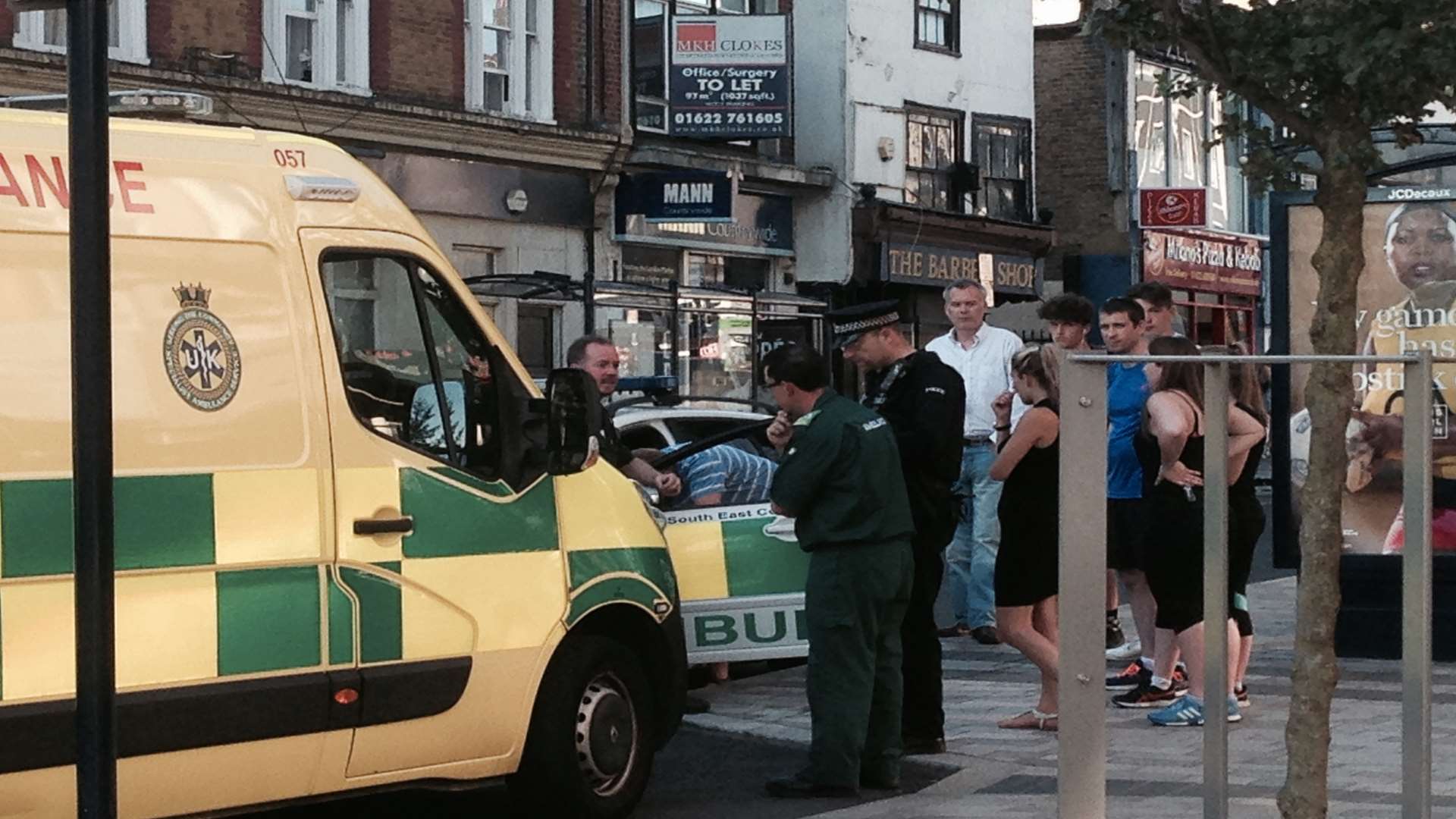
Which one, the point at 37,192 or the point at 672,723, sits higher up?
the point at 37,192

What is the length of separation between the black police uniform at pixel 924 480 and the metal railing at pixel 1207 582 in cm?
376

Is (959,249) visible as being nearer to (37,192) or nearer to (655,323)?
(655,323)

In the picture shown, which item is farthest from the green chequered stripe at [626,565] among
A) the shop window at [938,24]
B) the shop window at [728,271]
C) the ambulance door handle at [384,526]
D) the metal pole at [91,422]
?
the shop window at [938,24]

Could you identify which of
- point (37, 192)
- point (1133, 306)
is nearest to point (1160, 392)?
point (1133, 306)

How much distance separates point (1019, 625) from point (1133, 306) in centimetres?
159

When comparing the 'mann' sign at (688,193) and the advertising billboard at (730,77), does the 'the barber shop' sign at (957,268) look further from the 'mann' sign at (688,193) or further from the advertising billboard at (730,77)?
the 'mann' sign at (688,193)

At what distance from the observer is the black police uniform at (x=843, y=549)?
8.59m

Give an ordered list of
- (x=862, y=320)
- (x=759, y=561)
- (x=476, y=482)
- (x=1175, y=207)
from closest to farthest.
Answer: (x=476, y=482) < (x=862, y=320) < (x=759, y=561) < (x=1175, y=207)

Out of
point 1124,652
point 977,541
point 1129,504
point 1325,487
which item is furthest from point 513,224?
point 1325,487

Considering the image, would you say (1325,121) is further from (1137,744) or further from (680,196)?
(680,196)

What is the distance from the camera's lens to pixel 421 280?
772 centimetres

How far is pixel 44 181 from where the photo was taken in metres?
6.53

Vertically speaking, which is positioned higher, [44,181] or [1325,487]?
[44,181]

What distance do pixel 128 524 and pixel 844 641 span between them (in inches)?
119
